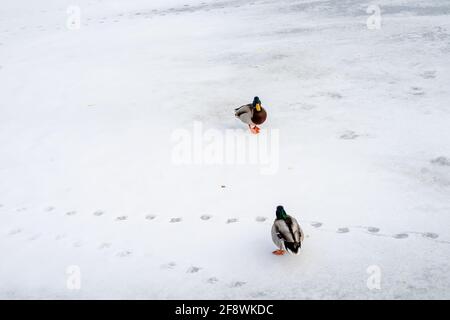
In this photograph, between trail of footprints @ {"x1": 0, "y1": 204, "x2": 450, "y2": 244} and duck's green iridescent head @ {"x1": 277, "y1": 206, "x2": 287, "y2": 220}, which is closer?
duck's green iridescent head @ {"x1": 277, "y1": 206, "x2": 287, "y2": 220}

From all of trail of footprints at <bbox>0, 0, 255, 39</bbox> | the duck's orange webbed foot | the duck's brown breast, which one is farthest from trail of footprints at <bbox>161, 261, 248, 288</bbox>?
trail of footprints at <bbox>0, 0, 255, 39</bbox>

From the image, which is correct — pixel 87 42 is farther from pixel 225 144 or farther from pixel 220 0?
pixel 225 144

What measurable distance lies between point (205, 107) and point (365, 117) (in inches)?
100

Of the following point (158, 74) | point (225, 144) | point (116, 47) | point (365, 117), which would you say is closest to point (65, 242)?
point (225, 144)

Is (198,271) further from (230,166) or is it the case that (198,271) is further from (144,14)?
(144,14)

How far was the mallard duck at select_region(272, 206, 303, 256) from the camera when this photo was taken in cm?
358

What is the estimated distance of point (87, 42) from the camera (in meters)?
11.3

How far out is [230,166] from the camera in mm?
5477
